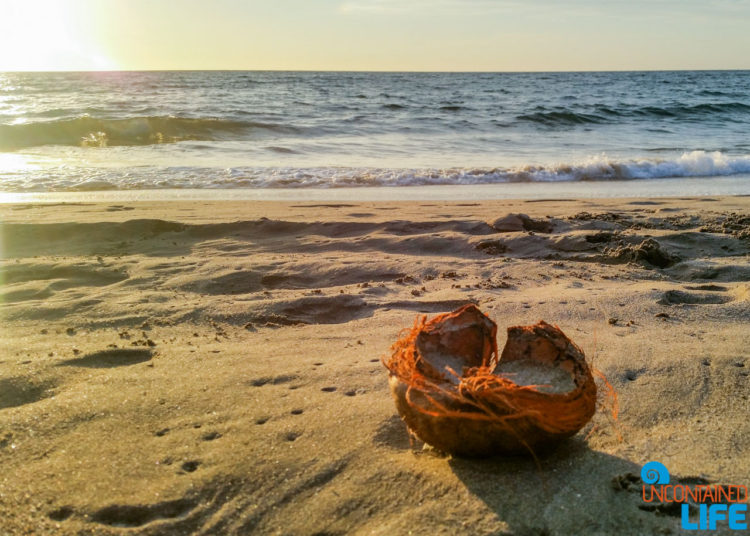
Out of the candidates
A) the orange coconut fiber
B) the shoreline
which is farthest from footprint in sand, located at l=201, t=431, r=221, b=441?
the shoreline

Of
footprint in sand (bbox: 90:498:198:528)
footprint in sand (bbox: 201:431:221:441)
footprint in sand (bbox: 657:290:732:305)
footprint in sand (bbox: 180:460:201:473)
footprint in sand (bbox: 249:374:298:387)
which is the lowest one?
footprint in sand (bbox: 90:498:198:528)

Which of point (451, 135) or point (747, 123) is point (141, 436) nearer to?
point (451, 135)

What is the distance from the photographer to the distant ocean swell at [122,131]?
40.0 ft

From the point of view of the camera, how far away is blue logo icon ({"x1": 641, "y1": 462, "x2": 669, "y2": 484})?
1.65m

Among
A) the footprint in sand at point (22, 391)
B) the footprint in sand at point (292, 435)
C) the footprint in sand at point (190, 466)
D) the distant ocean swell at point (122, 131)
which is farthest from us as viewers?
the distant ocean swell at point (122, 131)

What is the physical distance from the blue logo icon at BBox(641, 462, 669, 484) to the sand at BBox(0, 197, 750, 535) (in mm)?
43

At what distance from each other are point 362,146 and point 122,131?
5.90 m

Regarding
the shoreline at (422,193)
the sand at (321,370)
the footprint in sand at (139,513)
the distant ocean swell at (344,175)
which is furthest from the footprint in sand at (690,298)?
the distant ocean swell at (344,175)

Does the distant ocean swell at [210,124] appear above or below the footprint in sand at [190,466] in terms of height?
above

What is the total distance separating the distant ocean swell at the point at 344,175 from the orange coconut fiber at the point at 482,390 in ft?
20.8

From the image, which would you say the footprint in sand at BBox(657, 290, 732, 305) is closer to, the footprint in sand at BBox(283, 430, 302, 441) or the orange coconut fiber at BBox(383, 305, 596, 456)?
the orange coconut fiber at BBox(383, 305, 596, 456)

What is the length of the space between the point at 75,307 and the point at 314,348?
61.7 inches

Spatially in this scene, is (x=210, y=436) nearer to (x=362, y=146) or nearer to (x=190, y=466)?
(x=190, y=466)

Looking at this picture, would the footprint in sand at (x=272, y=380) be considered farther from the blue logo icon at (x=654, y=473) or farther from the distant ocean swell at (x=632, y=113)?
the distant ocean swell at (x=632, y=113)
